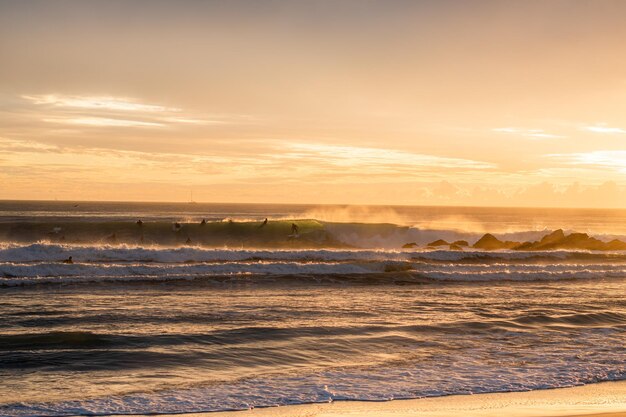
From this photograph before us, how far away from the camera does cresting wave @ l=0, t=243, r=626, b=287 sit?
22.5m

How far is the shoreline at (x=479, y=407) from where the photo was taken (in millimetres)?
7996

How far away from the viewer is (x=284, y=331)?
13.0 meters

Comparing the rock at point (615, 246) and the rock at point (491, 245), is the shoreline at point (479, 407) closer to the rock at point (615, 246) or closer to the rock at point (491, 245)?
the rock at point (491, 245)

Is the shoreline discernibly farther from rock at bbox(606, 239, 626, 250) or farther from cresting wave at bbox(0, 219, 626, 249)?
rock at bbox(606, 239, 626, 250)

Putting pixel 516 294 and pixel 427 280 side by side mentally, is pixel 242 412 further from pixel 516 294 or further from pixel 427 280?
pixel 427 280

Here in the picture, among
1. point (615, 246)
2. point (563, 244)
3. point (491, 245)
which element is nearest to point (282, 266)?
point (491, 245)

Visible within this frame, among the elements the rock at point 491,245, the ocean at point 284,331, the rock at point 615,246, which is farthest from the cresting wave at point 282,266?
the rock at point 491,245

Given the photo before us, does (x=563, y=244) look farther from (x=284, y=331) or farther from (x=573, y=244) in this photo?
(x=284, y=331)

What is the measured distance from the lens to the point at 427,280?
23.5m

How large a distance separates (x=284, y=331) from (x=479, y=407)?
5.44 metres

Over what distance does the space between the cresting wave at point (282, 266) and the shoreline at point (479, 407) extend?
13687mm

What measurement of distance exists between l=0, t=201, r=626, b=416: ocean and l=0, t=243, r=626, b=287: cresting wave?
12 centimetres

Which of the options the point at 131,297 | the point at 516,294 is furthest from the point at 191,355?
the point at 516,294

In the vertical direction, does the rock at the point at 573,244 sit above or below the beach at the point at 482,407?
above
